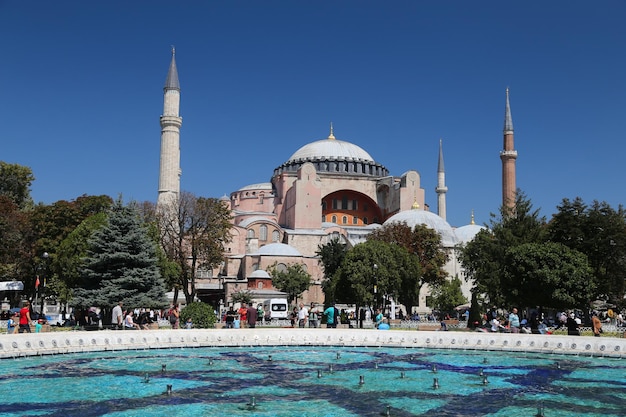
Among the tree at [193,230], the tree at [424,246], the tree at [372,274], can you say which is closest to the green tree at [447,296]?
the tree at [424,246]

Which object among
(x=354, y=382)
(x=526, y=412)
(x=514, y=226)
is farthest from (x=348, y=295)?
(x=526, y=412)

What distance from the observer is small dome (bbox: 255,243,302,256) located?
38344mm

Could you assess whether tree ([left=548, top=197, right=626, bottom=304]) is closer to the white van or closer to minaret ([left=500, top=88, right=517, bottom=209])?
the white van

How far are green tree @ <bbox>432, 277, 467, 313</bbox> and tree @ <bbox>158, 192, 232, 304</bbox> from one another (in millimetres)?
12340

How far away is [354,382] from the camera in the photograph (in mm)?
9250

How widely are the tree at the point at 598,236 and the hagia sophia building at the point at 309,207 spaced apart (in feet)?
42.7

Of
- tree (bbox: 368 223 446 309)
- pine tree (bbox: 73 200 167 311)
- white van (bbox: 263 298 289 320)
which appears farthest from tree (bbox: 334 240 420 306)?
pine tree (bbox: 73 200 167 311)

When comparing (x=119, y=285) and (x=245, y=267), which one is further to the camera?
(x=245, y=267)

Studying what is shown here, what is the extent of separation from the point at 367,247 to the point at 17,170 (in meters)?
22.1

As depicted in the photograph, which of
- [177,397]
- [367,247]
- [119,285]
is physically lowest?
[177,397]

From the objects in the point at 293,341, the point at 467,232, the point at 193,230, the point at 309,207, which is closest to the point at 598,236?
the point at 293,341

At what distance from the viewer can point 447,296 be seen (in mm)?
34562

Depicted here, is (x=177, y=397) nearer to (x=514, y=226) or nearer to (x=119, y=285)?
(x=119, y=285)

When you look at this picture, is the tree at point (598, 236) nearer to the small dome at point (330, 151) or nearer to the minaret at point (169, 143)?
the minaret at point (169, 143)
